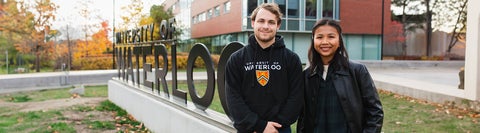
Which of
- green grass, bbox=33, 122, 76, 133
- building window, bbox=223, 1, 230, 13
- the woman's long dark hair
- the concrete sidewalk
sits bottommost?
green grass, bbox=33, 122, 76, 133

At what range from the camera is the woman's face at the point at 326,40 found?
7.06 ft

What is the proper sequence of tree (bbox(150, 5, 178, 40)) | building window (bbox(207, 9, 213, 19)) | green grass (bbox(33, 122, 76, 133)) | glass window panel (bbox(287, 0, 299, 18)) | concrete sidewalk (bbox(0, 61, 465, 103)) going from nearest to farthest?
1. green grass (bbox(33, 122, 76, 133))
2. concrete sidewalk (bbox(0, 61, 465, 103))
3. building window (bbox(207, 9, 213, 19))
4. tree (bbox(150, 5, 178, 40))
5. glass window panel (bbox(287, 0, 299, 18))

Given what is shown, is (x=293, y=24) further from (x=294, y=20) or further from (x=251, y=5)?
A: (x=251, y=5)

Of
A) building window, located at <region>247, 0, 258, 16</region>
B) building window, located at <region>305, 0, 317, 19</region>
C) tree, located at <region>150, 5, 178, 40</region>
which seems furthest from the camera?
building window, located at <region>305, 0, 317, 19</region>

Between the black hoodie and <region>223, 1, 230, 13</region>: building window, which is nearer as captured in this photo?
the black hoodie

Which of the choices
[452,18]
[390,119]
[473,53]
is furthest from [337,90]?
[452,18]

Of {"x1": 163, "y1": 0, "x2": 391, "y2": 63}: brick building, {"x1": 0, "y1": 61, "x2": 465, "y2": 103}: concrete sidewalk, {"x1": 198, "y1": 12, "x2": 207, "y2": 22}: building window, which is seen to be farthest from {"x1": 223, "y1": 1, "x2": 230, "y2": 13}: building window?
{"x1": 0, "y1": 61, "x2": 465, "y2": 103}: concrete sidewalk

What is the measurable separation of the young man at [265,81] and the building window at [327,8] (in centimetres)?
1920

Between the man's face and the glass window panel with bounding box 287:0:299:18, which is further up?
the glass window panel with bounding box 287:0:299:18

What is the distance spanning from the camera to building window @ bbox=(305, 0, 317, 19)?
19.6m

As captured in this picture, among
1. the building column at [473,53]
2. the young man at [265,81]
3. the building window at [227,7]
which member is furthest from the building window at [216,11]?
the young man at [265,81]

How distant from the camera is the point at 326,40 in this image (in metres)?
2.14

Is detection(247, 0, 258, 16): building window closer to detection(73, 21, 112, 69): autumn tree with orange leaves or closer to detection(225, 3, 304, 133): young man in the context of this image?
detection(73, 21, 112, 69): autumn tree with orange leaves

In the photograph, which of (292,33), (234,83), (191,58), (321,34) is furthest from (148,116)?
(292,33)
